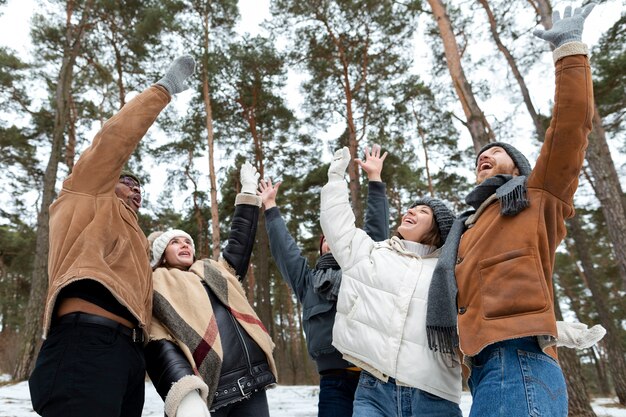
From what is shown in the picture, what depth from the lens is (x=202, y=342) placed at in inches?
85.2

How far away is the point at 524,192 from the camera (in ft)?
5.62

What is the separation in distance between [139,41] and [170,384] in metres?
11.0

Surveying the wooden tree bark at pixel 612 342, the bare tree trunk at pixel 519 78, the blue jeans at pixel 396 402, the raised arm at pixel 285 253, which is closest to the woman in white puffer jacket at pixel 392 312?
the blue jeans at pixel 396 402

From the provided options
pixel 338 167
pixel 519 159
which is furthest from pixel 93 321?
pixel 519 159

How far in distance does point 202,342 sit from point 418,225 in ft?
4.17

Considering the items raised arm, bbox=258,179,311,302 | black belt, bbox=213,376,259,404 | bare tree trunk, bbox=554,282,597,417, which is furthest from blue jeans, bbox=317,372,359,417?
bare tree trunk, bbox=554,282,597,417

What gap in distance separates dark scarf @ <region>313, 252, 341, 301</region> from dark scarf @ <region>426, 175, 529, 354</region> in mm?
807

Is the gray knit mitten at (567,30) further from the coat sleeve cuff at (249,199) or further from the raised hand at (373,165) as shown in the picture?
the coat sleeve cuff at (249,199)

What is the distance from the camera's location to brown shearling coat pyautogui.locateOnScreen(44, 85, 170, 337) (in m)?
1.79

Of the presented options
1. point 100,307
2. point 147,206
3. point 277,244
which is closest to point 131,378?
point 100,307

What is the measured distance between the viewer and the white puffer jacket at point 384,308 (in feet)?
6.17

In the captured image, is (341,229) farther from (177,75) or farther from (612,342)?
(612,342)

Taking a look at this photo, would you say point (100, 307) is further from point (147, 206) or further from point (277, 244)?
point (147, 206)

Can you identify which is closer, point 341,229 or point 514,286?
point 514,286
